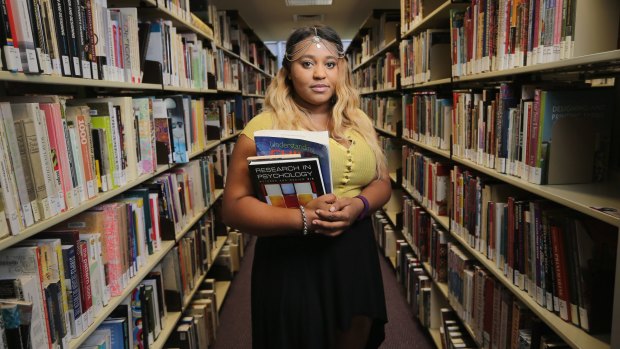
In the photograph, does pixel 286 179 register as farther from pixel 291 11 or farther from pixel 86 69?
pixel 291 11

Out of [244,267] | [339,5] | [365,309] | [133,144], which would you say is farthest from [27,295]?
[339,5]

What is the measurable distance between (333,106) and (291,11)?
4452 mm

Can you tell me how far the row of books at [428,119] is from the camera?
233 centimetres

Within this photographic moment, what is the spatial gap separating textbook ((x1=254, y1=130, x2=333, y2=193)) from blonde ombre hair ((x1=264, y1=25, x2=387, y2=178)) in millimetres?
162

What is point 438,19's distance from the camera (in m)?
2.45

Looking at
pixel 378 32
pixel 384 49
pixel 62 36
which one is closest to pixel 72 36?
pixel 62 36

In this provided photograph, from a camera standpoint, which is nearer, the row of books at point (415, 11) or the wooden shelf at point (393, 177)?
the row of books at point (415, 11)

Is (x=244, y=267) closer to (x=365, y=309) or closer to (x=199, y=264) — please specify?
(x=199, y=264)

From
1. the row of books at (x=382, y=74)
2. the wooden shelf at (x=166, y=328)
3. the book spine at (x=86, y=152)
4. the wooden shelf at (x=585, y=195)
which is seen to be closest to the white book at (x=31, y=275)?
the book spine at (x=86, y=152)

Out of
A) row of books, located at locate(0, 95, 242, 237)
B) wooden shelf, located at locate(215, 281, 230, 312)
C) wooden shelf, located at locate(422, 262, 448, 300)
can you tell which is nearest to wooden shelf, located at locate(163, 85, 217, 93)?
row of books, located at locate(0, 95, 242, 237)

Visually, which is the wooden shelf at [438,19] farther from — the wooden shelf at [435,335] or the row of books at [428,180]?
the wooden shelf at [435,335]

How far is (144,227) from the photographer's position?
1753 mm

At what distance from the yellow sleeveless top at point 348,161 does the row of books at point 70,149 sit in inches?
18.5

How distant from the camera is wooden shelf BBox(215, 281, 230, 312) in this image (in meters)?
2.99
